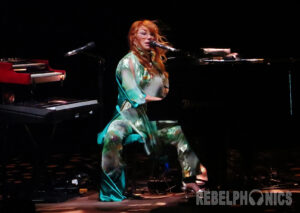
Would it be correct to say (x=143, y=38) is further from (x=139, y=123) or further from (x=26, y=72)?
(x=26, y=72)

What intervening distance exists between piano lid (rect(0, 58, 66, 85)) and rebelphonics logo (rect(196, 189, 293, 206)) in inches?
67.7

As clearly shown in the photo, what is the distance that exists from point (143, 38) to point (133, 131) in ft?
2.88

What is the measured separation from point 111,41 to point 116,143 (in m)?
2.21

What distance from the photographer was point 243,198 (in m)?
4.22

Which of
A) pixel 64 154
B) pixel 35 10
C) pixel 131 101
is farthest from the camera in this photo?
pixel 64 154

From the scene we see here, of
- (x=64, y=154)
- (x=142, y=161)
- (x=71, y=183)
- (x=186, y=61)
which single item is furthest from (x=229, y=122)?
(x=64, y=154)

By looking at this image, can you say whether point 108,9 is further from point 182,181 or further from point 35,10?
point 182,181

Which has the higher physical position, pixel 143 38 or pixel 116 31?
pixel 116 31

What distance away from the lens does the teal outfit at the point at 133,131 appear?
14.6ft

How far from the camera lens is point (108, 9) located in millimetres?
6273

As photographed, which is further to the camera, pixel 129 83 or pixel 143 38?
pixel 143 38

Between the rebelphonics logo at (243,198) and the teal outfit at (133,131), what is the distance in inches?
11.0

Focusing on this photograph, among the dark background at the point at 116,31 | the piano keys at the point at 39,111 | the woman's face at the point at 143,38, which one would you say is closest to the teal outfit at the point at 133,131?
the woman's face at the point at 143,38

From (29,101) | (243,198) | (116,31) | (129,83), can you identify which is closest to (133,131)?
(129,83)
